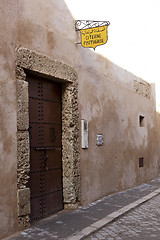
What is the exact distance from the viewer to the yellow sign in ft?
16.7

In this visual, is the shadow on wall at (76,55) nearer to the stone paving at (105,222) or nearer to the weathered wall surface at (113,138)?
the weathered wall surface at (113,138)

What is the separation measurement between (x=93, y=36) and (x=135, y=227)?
9.71ft

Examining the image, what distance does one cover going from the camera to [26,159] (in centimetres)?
413

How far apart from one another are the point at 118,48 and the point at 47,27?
3107 mm

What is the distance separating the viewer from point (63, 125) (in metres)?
5.29

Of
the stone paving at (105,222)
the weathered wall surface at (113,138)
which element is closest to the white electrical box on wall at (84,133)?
the weathered wall surface at (113,138)

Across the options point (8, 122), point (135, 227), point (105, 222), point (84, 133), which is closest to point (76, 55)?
point (84, 133)

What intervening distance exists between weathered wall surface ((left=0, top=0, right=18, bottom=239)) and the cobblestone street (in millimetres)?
987

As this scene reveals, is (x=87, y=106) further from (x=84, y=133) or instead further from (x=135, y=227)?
(x=135, y=227)

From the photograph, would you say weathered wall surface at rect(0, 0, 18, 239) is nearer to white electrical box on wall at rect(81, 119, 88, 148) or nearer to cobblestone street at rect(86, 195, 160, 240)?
cobblestone street at rect(86, 195, 160, 240)

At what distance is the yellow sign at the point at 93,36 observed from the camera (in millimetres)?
5102

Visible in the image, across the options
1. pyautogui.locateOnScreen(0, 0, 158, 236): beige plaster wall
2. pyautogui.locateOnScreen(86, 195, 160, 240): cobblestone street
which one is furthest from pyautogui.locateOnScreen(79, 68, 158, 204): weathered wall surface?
pyautogui.locateOnScreen(86, 195, 160, 240): cobblestone street

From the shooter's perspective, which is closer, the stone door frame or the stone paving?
the stone paving

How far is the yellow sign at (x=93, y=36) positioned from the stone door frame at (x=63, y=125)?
1.63 ft
